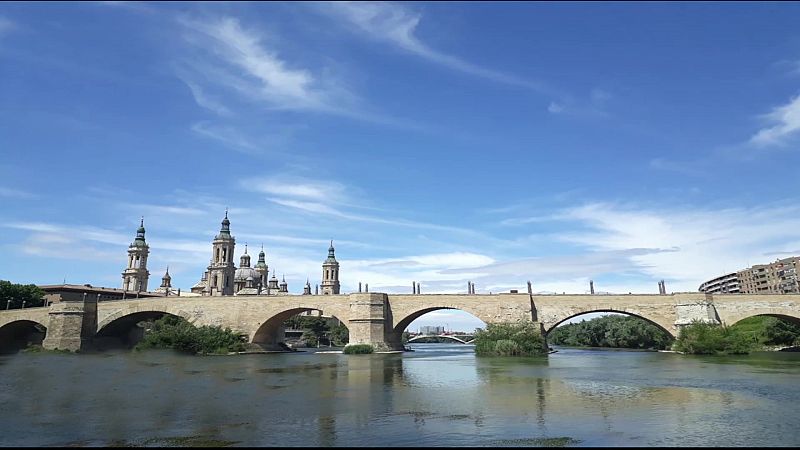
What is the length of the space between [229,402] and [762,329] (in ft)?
204

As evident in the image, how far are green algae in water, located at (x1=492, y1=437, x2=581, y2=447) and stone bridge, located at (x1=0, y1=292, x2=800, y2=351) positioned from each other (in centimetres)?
4027

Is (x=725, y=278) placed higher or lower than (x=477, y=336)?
higher

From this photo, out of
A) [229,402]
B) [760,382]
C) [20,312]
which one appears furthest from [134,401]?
[20,312]

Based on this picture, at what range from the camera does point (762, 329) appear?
5997 cm

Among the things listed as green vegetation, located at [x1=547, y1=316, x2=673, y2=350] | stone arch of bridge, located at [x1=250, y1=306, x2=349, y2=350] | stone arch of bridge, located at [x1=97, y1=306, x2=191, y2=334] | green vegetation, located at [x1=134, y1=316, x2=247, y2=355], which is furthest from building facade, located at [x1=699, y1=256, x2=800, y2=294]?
stone arch of bridge, located at [x1=97, y1=306, x2=191, y2=334]

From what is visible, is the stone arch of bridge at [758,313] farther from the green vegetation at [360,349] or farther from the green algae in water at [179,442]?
the green algae in water at [179,442]

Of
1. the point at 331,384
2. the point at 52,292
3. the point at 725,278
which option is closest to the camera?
the point at 331,384

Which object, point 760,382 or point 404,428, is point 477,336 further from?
point 404,428

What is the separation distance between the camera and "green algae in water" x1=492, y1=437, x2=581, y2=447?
12062 millimetres

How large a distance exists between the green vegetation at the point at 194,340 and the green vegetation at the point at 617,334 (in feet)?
148

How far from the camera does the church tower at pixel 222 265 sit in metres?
103

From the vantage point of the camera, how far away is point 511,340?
157 ft

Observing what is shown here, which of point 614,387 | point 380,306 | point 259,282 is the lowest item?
point 614,387

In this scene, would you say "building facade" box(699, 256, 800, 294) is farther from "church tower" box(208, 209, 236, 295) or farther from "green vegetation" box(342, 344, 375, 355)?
"church tower" box(208, 209, 236, 295)
